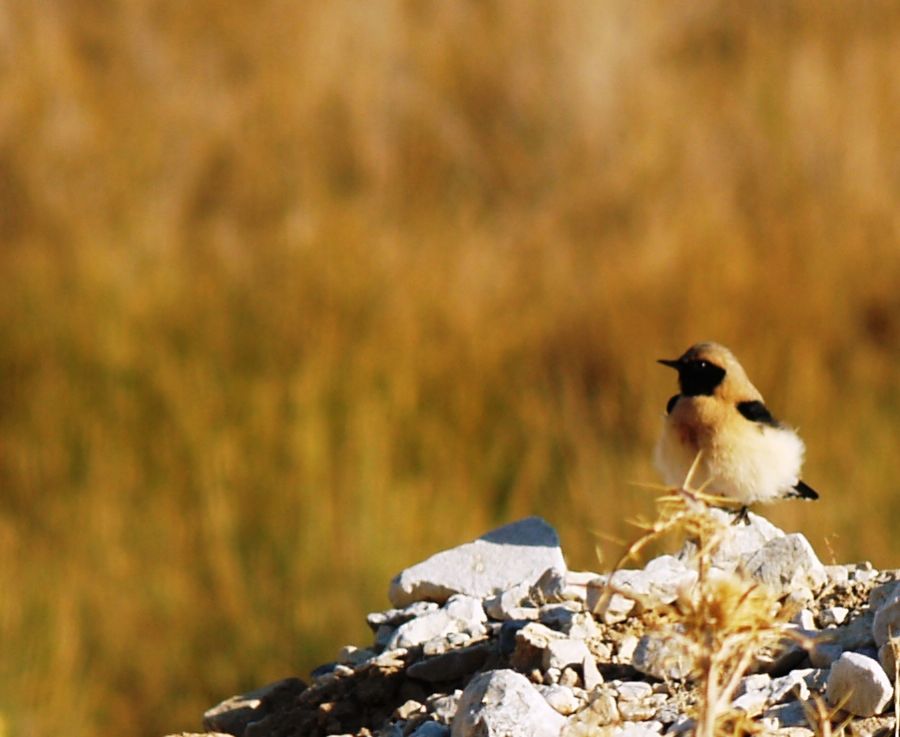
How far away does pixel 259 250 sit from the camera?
12.1 meters

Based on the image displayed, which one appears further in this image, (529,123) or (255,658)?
(529,123)

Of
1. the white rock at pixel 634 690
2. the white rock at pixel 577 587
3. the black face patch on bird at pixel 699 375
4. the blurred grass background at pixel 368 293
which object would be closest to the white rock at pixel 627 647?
the white rock at pixel 634 690

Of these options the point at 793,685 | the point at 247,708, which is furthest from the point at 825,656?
the point at 247,708

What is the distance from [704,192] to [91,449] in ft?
18.1

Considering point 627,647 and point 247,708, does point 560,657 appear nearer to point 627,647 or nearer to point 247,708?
point 627,647

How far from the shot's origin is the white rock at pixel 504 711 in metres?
3.07

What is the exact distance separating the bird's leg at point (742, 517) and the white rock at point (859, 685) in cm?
124

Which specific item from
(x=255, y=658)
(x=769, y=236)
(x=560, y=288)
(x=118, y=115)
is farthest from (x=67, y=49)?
(x=255, y=658)

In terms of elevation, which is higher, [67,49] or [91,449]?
[67,49]

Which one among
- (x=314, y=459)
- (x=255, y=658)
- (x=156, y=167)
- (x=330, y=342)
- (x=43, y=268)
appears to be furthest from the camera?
(x=156, y=167)

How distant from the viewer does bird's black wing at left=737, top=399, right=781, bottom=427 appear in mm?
4730

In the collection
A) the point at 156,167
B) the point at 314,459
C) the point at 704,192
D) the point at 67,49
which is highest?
the point at 67,49

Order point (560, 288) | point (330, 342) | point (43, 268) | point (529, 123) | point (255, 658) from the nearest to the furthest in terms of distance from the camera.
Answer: point (255, 658) → point (330, 342) → point (43, 268) → point (560, 288) → point (529, 123)

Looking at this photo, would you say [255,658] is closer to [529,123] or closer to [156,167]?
[156,167]
